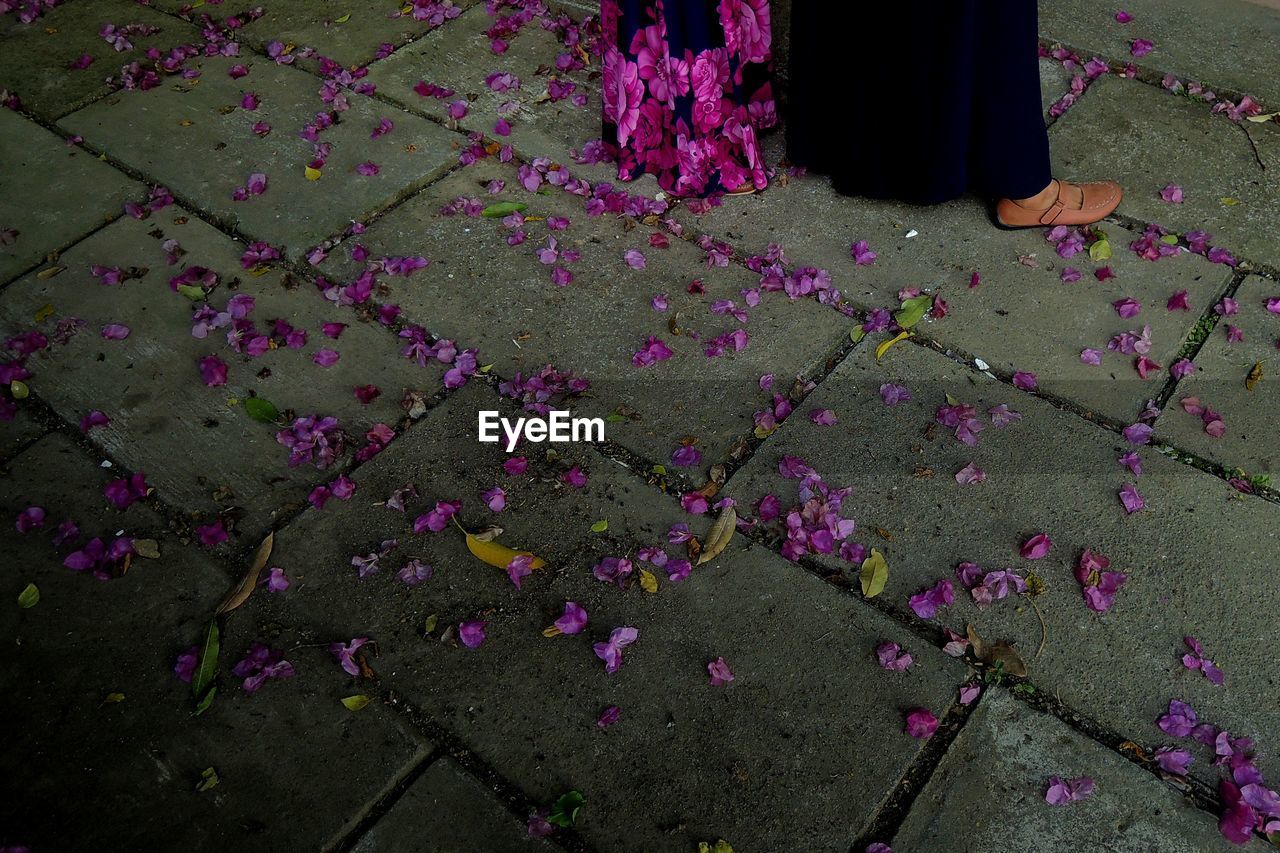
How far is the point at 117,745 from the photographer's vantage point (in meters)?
1.80

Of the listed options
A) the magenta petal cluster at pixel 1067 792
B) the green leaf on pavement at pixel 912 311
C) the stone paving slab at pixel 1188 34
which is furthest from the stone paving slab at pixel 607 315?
the stone paving slab at pixel 1188 34

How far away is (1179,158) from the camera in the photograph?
299 cm

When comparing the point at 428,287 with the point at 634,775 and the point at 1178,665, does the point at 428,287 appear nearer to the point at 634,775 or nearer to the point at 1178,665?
the point at 634,775

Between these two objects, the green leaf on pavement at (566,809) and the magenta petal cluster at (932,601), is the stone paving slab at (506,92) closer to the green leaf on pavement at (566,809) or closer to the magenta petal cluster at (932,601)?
the magenta petal cluster at (932,601)

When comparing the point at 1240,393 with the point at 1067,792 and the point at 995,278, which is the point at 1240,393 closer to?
the point at 995,278

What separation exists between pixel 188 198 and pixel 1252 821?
9.89 ft

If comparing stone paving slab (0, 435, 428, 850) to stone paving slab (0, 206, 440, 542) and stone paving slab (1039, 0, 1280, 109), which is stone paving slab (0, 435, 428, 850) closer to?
stone paving slab (0, 206, 440, 542)

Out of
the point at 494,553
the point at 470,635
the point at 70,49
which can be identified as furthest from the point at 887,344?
the point at 70,49

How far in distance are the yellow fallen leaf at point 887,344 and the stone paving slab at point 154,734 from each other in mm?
1397

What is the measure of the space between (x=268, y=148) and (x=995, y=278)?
223cm

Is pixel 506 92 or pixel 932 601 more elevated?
pixel 506 92

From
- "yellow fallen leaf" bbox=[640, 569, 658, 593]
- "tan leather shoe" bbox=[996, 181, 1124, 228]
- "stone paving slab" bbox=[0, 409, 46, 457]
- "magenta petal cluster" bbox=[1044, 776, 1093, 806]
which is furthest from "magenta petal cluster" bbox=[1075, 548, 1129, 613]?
"stone paving slab" bbox=[0, 409, 46, 457]

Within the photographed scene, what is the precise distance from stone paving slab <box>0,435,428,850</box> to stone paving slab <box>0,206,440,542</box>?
0.23m

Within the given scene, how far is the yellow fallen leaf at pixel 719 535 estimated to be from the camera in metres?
2.05
